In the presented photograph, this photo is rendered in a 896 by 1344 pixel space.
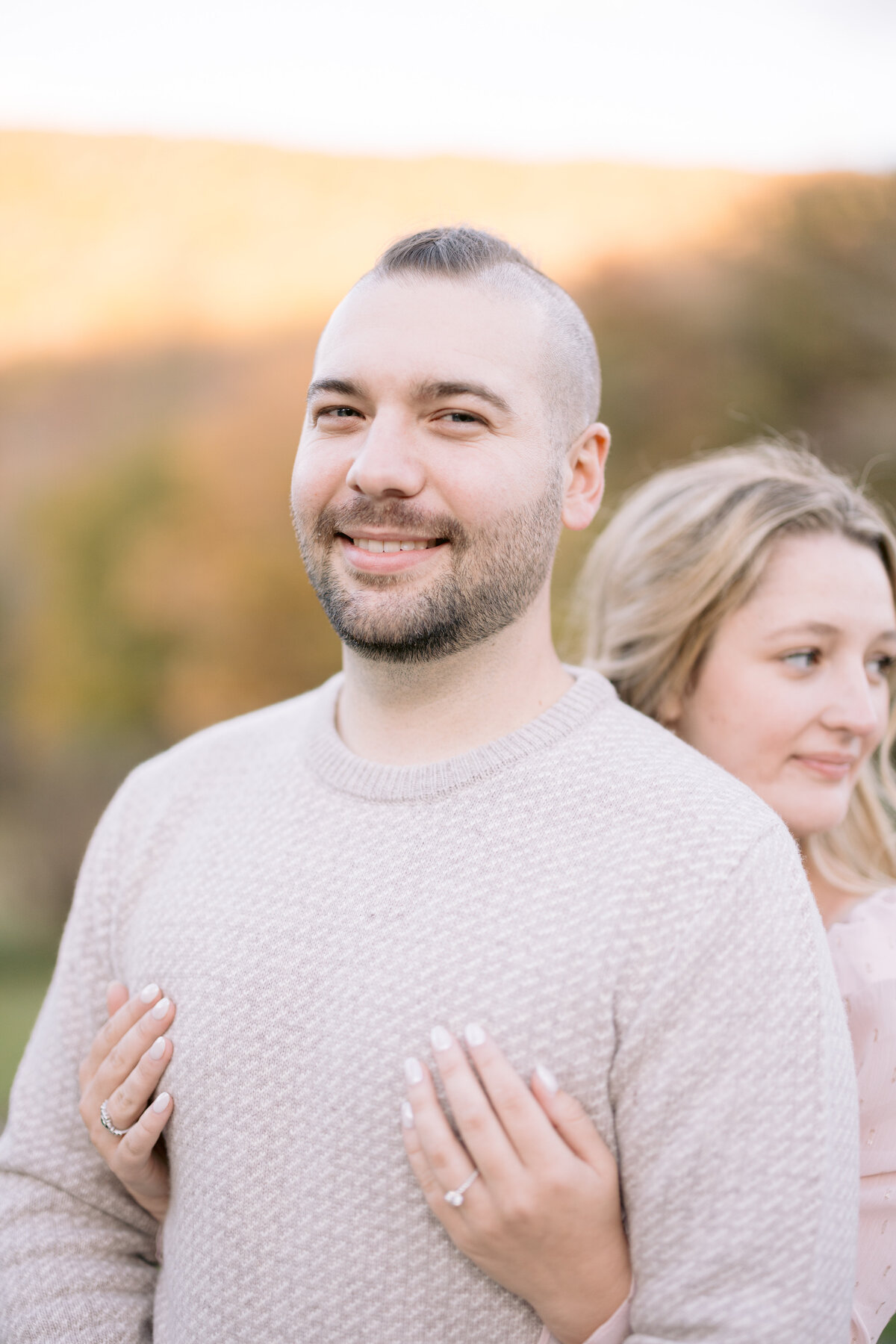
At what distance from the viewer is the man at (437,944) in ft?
3.96

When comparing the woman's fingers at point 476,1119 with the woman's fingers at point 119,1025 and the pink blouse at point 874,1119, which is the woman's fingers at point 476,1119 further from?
the pink blouse at point 874,1119

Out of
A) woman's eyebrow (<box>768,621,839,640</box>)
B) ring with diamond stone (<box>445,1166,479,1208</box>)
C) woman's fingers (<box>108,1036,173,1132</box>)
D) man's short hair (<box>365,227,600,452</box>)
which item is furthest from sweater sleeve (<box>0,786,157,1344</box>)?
woman's eyebrow (<box>768,621,839,640</box>)

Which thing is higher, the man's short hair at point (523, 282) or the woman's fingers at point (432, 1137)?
the man's short hair at point (523, 282)

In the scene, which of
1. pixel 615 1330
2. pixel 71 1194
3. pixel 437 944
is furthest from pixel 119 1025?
pixel 615 1330

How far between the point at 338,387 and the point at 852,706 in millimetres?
1056

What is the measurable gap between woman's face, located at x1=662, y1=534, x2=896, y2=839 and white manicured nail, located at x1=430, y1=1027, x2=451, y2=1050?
2.83ft

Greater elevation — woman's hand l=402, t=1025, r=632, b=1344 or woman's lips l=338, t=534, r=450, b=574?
woman's lips l=338, t=534, r=450, b=574

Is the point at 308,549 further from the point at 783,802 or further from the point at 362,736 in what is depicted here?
the point at 783,802

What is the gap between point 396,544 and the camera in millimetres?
1448

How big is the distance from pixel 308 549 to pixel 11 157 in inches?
251

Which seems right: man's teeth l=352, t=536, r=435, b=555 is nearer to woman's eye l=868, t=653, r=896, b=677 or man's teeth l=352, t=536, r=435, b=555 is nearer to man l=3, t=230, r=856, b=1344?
man l=3, t=230, r=856, b=1344

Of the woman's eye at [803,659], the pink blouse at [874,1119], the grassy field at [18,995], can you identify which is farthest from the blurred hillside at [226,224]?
the pink blouse at [874,1119]

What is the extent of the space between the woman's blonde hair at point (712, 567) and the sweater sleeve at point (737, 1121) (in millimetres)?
745

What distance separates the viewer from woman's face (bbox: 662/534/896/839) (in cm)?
185
